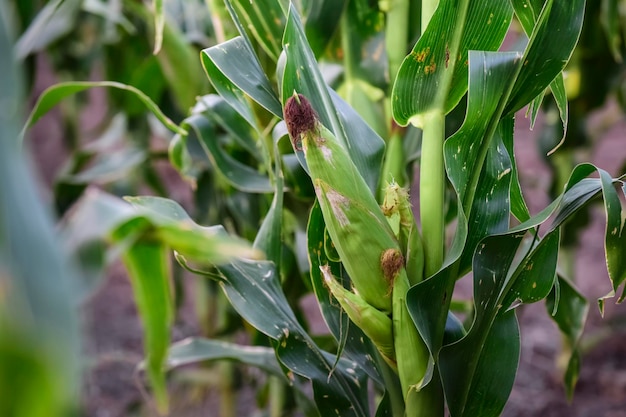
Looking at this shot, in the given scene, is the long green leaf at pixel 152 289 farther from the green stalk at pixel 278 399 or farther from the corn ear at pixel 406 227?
the green stalk at pixel 278 399

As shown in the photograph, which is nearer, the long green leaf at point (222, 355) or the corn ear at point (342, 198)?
the corn ear at point (342, 198)

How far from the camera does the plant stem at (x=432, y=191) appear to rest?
0.52 meters

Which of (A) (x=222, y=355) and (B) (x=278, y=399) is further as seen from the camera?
(B) (x=278, y=399)

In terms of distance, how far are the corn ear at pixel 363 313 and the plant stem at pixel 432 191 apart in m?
0.06

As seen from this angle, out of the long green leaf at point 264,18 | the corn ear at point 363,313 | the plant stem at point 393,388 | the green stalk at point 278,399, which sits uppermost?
the long green leaf at point 264,18

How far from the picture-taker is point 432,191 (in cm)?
52

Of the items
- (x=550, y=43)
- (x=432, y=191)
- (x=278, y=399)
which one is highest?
(x=550, y=43)

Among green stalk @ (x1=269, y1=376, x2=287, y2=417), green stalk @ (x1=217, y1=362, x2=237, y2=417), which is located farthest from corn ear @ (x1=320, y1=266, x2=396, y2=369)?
green stalk @ (x1=217, y1=362, x2=237, y2=417)

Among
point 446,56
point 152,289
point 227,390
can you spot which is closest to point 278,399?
point 227,390

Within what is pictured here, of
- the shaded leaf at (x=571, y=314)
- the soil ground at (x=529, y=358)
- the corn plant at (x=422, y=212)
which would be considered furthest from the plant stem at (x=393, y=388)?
the soil ground at (x=529, y=358)

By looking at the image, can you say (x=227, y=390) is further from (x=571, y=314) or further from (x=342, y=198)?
(x=342, y=198)

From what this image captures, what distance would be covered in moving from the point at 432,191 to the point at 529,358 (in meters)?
1.40

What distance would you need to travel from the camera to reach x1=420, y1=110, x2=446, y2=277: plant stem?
521 mm

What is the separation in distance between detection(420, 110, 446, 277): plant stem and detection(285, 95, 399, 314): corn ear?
1.7 inches
